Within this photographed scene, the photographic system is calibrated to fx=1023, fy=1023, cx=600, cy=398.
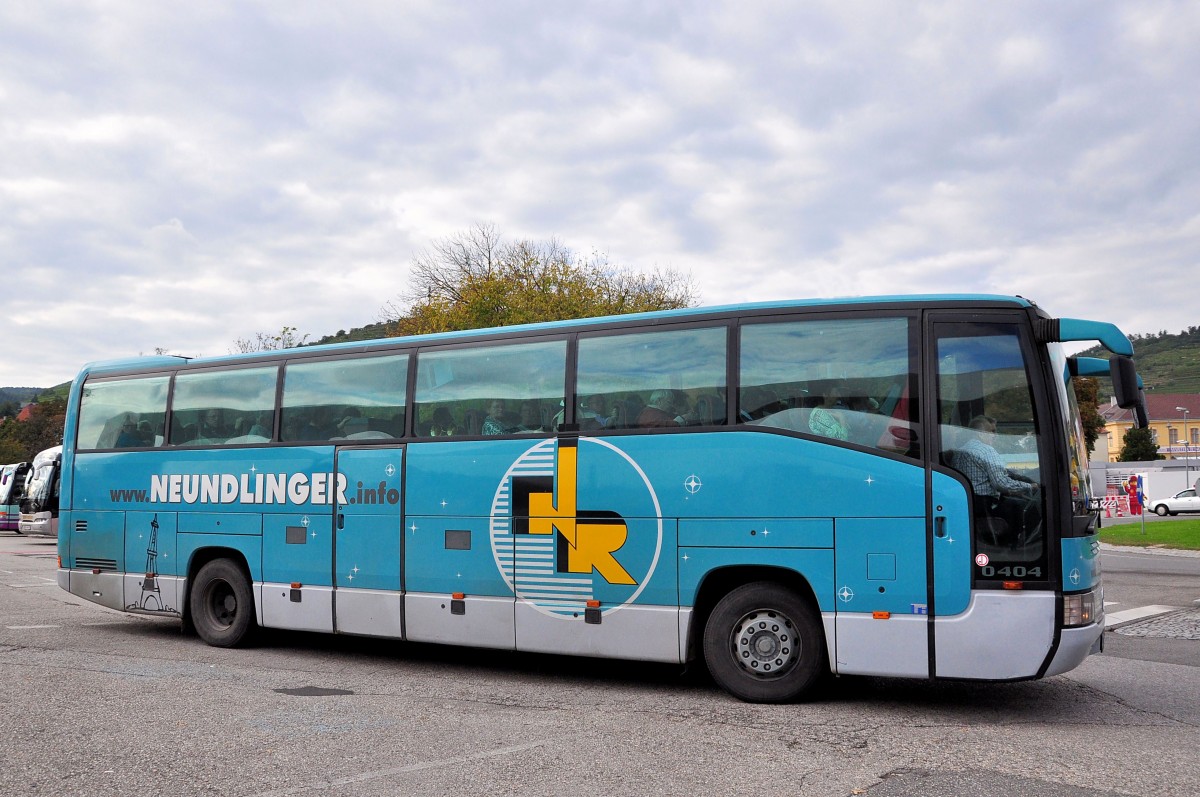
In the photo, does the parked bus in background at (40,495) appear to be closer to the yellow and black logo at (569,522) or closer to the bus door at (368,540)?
the bus door at (368,540)

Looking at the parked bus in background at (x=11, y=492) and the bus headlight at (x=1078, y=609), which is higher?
the parked bus in background at (x=11, y=492)

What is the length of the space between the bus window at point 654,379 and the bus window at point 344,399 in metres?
2.25

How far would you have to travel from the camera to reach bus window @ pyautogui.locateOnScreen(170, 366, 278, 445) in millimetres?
11383

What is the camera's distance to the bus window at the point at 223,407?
37.3ft

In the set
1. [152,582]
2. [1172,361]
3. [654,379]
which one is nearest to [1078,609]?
[654,379]

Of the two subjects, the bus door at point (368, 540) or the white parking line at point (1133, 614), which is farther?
the white parking line at point (1133, 614)

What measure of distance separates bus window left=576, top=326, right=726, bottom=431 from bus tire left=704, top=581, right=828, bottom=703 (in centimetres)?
148

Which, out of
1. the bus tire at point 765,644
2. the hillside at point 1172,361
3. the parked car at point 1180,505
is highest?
the hillside at point 1172,361

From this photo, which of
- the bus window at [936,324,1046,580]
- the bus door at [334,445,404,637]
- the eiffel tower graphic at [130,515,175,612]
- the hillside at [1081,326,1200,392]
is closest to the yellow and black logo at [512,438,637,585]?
the bus door at [334,445,404,637]

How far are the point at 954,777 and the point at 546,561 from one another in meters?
4.28

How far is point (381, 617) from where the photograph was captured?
33.4 ft

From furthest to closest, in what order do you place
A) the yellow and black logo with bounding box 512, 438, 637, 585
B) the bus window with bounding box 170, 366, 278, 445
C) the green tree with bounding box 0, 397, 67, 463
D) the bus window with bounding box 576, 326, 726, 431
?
the green tree with bounding box 0, 397, 67, 463, the bus window with bounding box 170, 366, 278, 445, the yellow and black logo with bounding box 512, 438, 637, 585, the bus window with bounding box 576, 326, 726, 431

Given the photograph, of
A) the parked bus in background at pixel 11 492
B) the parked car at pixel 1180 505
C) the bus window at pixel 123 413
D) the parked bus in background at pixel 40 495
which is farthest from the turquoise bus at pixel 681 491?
the parked car at pixel 1180 505

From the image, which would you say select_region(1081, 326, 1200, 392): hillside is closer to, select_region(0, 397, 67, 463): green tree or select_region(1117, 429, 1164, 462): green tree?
select_region(1117, 429, 1164, 462): green tree
